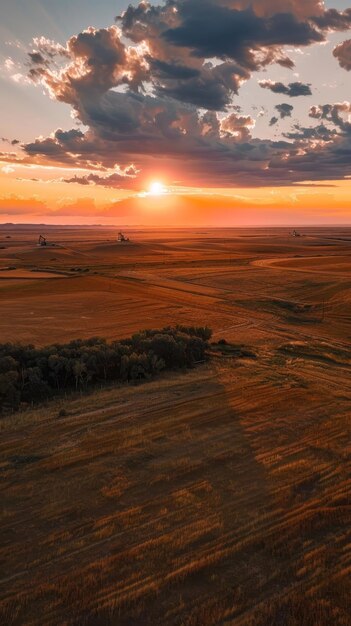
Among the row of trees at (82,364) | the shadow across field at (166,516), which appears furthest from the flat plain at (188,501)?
the row of trees at (82,364)

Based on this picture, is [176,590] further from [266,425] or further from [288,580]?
[266,425]

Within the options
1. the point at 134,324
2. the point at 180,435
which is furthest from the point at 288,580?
the point at 134,324

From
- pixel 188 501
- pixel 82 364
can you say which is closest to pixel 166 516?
pixel 188 501

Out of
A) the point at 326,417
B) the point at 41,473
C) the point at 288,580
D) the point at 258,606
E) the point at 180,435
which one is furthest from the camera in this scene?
the point at 326,417

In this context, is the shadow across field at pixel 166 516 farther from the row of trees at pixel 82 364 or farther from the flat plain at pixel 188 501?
the row of trees at pixel 82 364

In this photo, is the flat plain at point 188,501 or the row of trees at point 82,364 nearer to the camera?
the flat plain at point 188,501

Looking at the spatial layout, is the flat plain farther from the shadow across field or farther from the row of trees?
the row of trees

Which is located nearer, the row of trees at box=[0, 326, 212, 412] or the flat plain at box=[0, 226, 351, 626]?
the flat plain at box=[0, 226, 351, 626]

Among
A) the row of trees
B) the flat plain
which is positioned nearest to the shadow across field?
the flat plain

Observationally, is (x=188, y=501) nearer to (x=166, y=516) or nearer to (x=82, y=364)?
(x=166, y=516)
